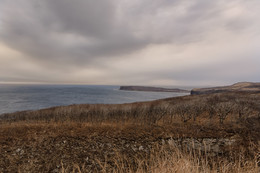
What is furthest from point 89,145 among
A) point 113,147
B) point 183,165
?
point 183,165

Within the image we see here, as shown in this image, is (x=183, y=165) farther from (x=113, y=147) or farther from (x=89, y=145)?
(x=89, y=145)

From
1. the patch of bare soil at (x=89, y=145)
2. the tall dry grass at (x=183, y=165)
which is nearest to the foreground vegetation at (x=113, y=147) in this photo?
the patch of bare soil at (x=89, y=145)

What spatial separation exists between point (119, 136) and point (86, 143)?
3.24m

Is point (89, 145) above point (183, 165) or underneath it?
underneath

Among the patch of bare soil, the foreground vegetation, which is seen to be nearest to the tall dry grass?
the foreground vegetation

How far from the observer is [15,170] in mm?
8242

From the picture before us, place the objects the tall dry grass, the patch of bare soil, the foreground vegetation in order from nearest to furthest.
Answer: the tall dry grass
the foreground vegetation
the patch of bare soil

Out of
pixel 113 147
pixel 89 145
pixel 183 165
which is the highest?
pixel 183 165

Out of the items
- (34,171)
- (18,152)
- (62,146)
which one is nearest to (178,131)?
(62,146)

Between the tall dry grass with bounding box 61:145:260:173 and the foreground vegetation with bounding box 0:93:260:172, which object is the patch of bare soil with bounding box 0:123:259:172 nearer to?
the foreground vegetation with bounding box 0:93:260:172

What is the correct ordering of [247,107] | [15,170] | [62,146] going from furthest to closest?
[247,107], [62,146], [15,170]

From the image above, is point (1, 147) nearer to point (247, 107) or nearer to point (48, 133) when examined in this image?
point (48, 133)

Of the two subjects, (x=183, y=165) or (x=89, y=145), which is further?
(x=89, y=145)

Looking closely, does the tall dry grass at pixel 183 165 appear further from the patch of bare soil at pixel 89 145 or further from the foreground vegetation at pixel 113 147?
the patch of bare soil at pixel 89 145
